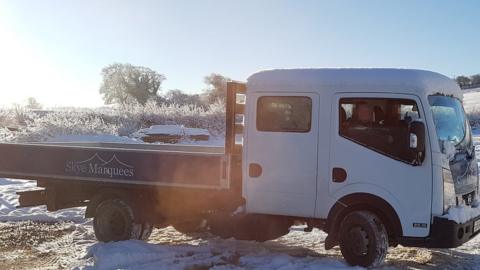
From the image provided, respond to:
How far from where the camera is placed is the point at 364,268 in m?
6.30

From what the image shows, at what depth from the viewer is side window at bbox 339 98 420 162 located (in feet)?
20.5

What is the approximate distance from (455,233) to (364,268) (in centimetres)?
112

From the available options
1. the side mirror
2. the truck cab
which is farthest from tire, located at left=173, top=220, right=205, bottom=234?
the side mirror

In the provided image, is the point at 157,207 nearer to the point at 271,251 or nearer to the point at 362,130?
the point at 271,251

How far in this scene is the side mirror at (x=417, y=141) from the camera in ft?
19.4

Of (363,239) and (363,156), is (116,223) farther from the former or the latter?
(363,156)

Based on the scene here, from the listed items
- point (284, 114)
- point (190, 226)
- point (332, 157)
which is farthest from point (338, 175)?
point (190, 226)

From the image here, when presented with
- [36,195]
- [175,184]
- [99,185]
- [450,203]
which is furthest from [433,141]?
[36,195]

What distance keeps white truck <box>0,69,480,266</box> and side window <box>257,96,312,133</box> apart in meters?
0.01

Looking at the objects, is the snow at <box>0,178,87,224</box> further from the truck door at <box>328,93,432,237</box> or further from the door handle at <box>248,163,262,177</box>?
the truck door at <box>328,93,432,237</box>

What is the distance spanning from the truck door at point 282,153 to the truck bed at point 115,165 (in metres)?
0.46

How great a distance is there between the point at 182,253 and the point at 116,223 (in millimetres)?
1233

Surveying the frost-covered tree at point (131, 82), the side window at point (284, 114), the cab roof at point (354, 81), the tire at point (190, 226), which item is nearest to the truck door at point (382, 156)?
the cab roof at point (354, 81)

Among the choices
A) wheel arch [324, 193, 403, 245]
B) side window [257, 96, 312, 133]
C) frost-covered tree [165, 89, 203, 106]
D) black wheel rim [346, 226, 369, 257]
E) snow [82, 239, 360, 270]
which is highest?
frost-covered tree [165, 89, 203, 106]
